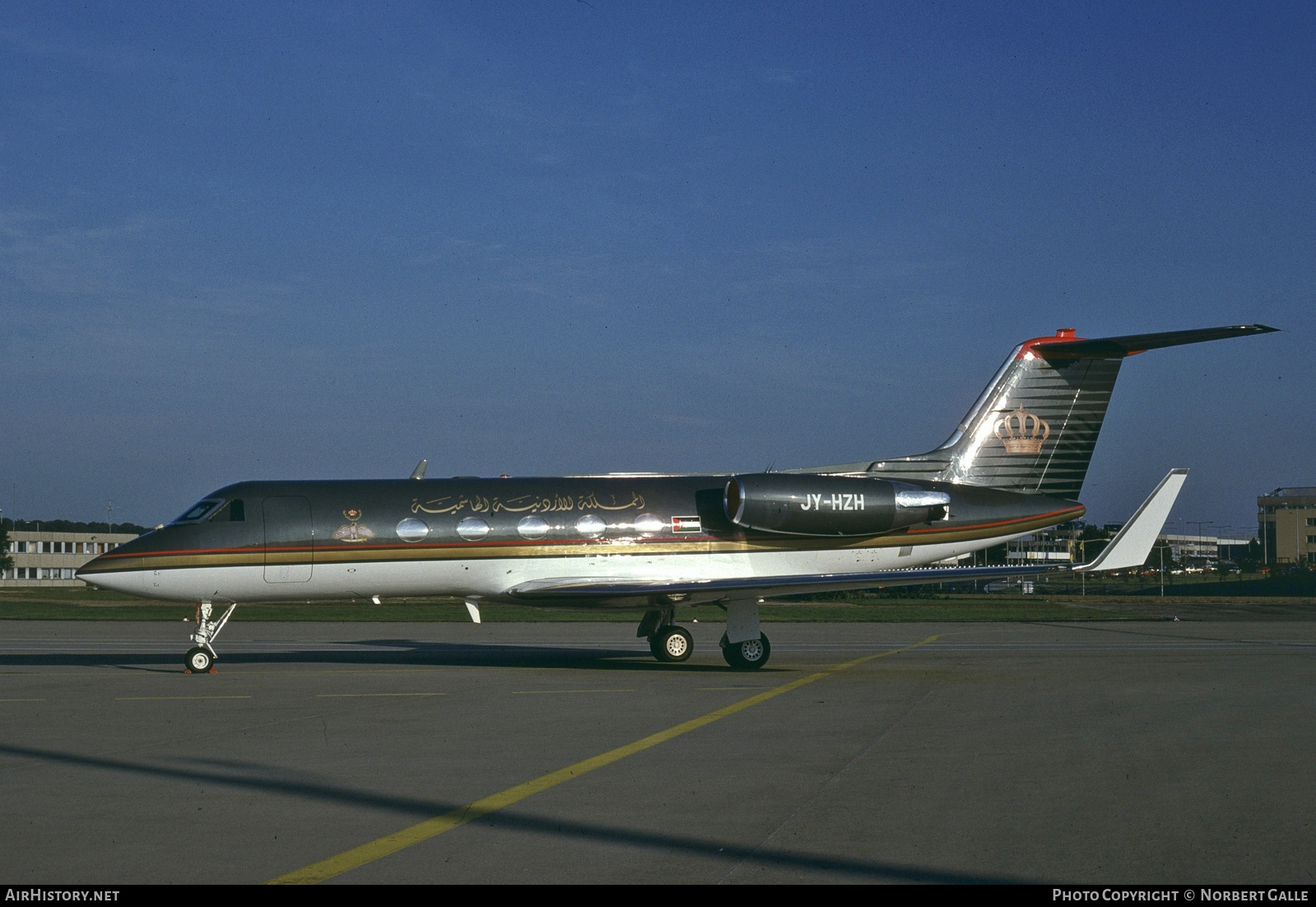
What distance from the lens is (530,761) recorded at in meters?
9.66

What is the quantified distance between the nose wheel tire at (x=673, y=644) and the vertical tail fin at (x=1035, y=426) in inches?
203

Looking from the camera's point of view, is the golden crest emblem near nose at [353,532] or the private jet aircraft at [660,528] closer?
the private jet aircraft at [660,528]

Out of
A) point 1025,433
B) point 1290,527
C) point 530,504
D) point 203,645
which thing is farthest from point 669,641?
point 1290,527

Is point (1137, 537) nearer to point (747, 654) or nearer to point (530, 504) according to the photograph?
point (747, 654)

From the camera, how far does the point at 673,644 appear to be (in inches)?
802

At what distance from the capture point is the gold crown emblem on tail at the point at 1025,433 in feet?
68.4

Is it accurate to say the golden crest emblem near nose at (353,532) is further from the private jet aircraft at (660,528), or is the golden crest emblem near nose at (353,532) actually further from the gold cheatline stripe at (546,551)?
the gold cheatline stripe at (546,551)

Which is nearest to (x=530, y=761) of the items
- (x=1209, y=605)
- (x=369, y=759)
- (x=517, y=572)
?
(x=369, y=759)

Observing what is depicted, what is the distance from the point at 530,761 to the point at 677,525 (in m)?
10.6

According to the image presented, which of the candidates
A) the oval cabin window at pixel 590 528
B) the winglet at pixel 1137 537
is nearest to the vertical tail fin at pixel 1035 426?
the winglet at pixel 1137 537

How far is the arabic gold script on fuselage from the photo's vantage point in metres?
19.8

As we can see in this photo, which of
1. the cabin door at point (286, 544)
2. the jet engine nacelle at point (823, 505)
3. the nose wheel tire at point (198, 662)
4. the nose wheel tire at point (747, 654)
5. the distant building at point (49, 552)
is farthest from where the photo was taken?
the distant building at point (49, 552)

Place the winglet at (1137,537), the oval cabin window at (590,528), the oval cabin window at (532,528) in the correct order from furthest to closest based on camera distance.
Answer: the oval cabin window at (590,528) < the oval cabin window at (532,528) < the winglet at (1137,537)
